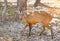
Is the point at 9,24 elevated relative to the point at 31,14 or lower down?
lower down

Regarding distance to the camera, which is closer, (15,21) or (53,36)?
(53,36)

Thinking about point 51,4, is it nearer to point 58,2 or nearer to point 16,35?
point 58,2

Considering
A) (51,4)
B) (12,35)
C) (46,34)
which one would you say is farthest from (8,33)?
(51,4)

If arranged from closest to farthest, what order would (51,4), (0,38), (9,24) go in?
(0,38) → (9,24) → (51,4)

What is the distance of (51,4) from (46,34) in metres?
3.24

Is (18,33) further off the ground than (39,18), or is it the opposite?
(39,18)

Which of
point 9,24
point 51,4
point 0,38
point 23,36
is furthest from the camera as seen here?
point 51,4

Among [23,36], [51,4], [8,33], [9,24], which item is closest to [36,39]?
[23,36]

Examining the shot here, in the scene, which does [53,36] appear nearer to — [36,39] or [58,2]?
[36,39]

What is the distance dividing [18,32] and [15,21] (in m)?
0.86

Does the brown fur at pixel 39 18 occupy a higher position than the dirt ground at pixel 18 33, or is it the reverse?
the brown fur at pixel 39 18

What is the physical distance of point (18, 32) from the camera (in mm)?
5074

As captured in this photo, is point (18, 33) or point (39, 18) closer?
point (39, 18)

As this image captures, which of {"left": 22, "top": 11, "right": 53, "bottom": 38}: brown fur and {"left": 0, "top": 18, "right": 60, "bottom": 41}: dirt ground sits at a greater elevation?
{"left": 22, "top": 11, "right": 53, "bottom": 38}: brown fur
